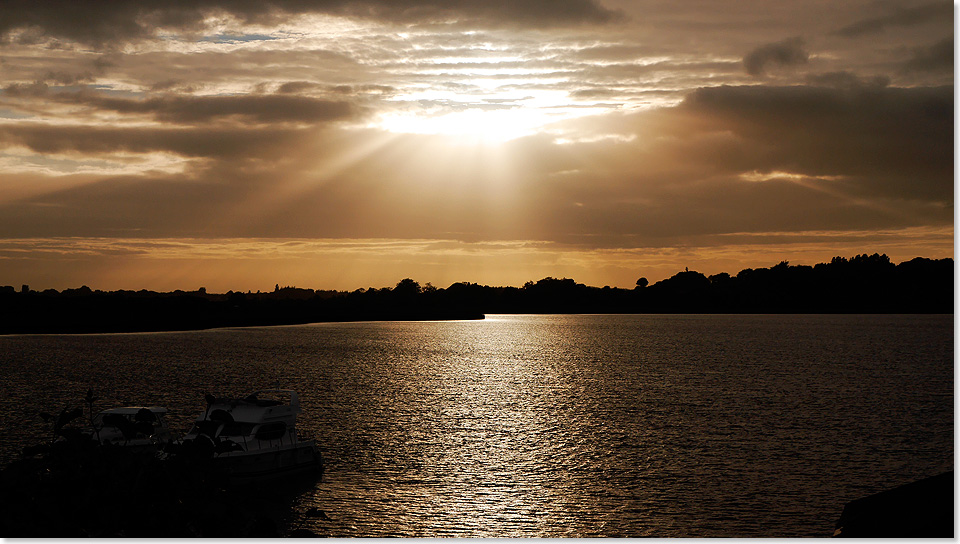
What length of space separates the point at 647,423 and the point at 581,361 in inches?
2798

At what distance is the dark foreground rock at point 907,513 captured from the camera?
59.5 ft

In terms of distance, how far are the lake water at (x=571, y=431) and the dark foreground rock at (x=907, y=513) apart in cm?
680

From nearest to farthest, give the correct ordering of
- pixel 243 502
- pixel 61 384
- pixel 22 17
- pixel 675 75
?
pixel 243 502
pixel 22 17
pixel 675 75
pixel 61 384

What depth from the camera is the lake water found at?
33625 millimetres

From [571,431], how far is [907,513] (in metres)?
37.3

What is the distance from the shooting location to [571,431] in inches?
2231

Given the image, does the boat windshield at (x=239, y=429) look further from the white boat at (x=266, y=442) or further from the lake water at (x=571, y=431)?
the lake water at (x=571, y=431)

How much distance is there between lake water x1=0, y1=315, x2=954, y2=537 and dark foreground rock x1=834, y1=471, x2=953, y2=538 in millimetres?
6796

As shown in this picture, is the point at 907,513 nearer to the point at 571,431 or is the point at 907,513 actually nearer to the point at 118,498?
the point at 118,498

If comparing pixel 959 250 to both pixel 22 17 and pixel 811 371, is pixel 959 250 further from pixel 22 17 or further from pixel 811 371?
pixel 811 371

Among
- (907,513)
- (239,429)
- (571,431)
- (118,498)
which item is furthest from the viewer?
(571,431)

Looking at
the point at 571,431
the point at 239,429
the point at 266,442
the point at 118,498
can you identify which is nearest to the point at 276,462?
the point at 266,442

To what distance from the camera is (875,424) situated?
59312mm

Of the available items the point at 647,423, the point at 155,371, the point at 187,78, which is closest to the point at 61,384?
the point at 155,371
